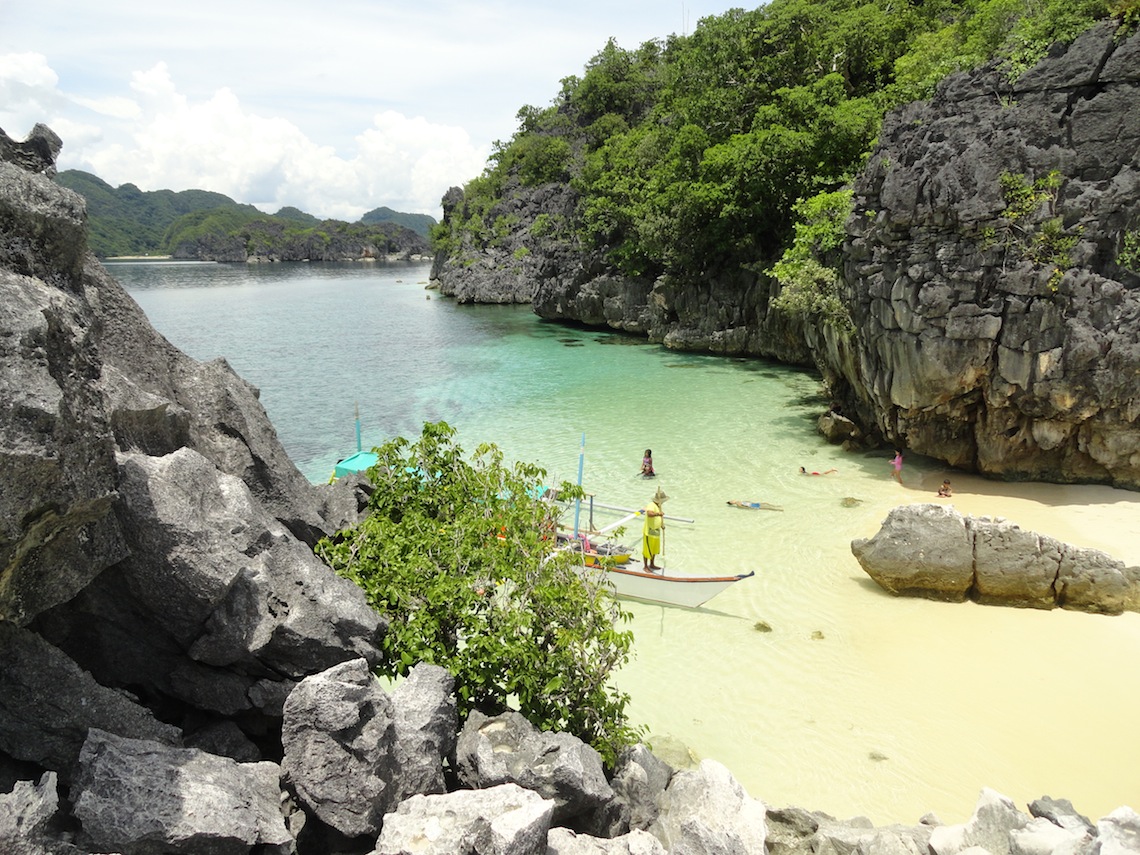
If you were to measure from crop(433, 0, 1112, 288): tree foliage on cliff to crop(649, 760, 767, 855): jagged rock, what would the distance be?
66.3 feet

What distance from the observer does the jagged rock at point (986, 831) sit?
651 centimetres

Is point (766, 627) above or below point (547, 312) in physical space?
below

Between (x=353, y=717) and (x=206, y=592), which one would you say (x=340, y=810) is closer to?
(x=353, y=717)

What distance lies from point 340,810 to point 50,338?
396 centimetres

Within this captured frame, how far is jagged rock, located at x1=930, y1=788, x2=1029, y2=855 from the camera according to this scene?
21.4ft

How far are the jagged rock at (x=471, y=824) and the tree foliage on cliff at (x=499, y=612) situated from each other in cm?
168

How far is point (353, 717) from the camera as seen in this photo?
230 inches

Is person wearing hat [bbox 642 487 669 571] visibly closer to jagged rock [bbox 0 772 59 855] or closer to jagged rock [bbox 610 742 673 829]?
jagged rock [bbox 610 742 673 829]

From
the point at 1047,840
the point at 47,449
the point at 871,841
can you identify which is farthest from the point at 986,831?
the point at 47,449

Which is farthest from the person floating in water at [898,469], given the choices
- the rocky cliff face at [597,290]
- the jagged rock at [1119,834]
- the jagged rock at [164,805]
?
the jagged rock at [164,805]

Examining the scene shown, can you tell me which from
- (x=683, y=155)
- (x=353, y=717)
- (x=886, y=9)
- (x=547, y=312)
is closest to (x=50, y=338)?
(x=353, y=717)

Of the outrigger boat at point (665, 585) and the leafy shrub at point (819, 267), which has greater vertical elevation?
the leafy shrub at point (819, 267)

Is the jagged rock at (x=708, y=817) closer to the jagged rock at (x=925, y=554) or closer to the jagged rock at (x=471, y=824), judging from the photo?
the jagged rock at (x=471, y=824)

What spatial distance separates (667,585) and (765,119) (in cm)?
2742
